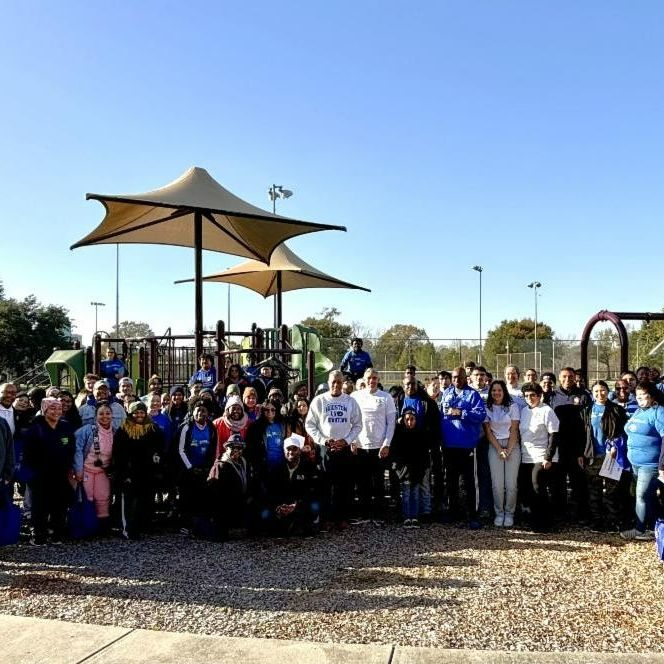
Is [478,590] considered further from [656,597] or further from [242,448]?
[242,448]

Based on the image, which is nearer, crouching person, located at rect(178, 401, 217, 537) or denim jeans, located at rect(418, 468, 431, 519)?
crouching person, located at rect(178, 401, 217, 537)

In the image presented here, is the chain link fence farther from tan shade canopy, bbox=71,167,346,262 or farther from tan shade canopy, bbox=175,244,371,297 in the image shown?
tan shade canopy, bbox=71,167,346,262

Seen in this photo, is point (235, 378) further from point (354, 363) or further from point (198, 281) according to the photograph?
point (198, 281)

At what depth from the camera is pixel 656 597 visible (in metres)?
5.35

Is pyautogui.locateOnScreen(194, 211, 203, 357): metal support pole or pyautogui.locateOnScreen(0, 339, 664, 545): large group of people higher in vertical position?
pyautogui.locateOnScreen(194, 211, 203, 357): metal support pole

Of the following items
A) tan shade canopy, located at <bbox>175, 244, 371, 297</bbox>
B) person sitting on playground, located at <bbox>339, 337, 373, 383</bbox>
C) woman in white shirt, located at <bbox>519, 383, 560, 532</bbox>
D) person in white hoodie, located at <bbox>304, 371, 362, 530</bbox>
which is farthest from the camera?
tan shade canopy, located at <bbox>175, 244, 371, 297</bbox>

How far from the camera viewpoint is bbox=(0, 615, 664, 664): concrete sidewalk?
13.4 ft

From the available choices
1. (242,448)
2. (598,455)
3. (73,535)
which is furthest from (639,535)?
(73,535)

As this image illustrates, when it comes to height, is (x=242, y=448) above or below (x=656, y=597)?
above

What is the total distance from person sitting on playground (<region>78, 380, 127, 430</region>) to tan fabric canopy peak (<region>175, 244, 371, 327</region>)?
11.8m

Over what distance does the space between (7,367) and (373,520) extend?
155 feet

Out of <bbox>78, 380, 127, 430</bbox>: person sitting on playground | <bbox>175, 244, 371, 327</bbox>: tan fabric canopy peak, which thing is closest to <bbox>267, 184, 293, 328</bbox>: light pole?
<bbox>175, 244, 371, 327</bbox>: tan fabric canopy peak

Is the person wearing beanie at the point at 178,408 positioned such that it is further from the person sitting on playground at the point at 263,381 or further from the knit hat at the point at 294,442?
the knit hat at the point at 294,442

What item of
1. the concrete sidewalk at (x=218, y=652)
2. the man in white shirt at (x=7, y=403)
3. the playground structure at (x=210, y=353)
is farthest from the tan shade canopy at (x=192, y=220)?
the concrete sidewalk at (x=218, y=652)
